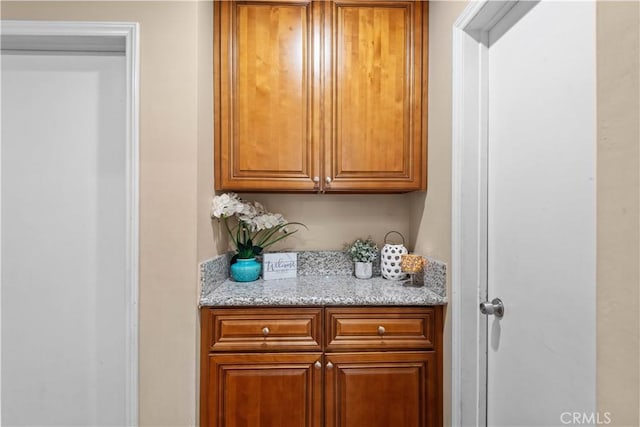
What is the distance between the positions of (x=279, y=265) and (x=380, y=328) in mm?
627

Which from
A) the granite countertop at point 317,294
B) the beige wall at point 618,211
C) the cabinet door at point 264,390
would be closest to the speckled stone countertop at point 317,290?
the granite countertop at point 317,294

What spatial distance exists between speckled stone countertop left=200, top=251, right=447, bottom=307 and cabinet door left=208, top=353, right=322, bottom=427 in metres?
0.23

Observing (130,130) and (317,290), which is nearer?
(130,130)

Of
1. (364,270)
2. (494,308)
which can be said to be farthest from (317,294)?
(494,308)

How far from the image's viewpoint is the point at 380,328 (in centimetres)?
131

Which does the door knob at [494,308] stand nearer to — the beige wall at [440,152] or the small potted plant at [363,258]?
the beige wall at [440,152]

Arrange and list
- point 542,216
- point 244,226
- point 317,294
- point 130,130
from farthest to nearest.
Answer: point 244,226 → point 317,294 → point 130,130 → point 542,216

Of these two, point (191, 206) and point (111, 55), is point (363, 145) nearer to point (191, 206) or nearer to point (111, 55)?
point (191, 206)

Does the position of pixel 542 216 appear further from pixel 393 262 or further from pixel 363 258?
pixel 363 258

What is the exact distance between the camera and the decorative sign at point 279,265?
1625mm

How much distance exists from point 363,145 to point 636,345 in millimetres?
1196

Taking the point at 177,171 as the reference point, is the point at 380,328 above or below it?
below

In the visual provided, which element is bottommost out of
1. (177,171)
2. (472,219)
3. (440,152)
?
(472,219)

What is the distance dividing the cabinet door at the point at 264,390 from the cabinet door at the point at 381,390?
0.07m
